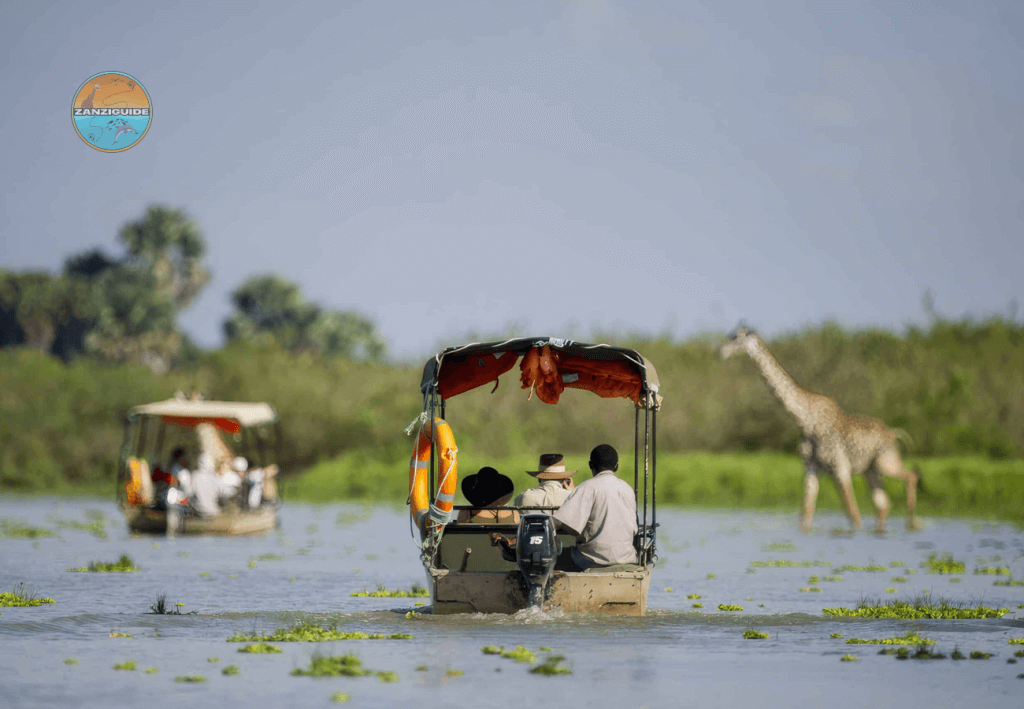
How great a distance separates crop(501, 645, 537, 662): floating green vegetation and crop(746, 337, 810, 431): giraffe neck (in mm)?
17200

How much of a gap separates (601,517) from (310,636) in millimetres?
2983

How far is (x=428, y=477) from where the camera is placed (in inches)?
596

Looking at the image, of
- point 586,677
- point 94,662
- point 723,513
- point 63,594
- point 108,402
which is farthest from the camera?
point 108,402

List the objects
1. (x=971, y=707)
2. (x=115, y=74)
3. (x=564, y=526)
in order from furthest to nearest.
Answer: (x=115, y=74) → (x=564, y=526) → (x=971, y=707)

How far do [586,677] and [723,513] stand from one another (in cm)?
2747

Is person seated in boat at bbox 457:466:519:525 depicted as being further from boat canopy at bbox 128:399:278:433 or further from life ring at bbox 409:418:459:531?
boat canopy at bbox 128:399:278:433

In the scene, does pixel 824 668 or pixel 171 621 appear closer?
pixel 824 668

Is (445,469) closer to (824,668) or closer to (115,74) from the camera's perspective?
(824,668)

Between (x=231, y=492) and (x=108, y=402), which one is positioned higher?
(x=108, y=402)

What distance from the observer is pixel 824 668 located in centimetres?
1159

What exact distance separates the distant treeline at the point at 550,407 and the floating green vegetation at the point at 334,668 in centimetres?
3186

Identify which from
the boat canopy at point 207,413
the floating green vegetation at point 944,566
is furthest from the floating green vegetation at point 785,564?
the boat canopy at point 207,413

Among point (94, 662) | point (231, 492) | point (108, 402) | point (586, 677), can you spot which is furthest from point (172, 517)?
point (108, 402)

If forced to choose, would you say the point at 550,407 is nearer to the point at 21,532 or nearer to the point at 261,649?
the point at 21,532
